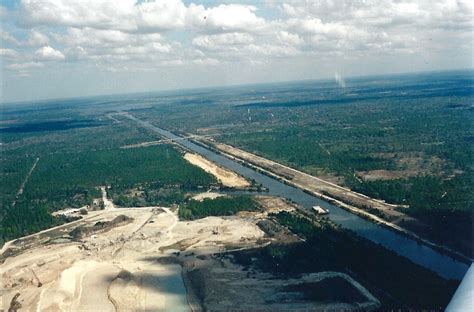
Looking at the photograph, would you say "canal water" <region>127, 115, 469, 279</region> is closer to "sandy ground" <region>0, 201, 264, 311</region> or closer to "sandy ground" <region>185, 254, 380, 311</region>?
"sandy ground" <region>185, 254, 380, 311</region>

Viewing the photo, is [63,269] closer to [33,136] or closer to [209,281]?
[209,281]

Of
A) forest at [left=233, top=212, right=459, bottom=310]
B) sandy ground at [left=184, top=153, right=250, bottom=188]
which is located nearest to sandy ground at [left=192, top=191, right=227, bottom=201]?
sandy ground at [left=184, top=153, right=250, bottom=188]

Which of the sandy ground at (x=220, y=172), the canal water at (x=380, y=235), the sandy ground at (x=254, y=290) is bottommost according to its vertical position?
the canal water at (x=380, y=235)

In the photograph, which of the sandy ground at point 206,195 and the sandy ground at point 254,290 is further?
the sandy ground at point 206,195

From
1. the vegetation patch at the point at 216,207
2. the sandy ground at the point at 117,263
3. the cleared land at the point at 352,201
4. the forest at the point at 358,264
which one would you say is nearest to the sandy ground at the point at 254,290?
the forest at the point at 358,264

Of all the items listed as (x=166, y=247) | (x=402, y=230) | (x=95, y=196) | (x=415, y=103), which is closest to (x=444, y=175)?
(x=402, y=230)

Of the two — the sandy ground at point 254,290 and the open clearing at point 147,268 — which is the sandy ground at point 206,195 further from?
the sandy ground at point 254,290
